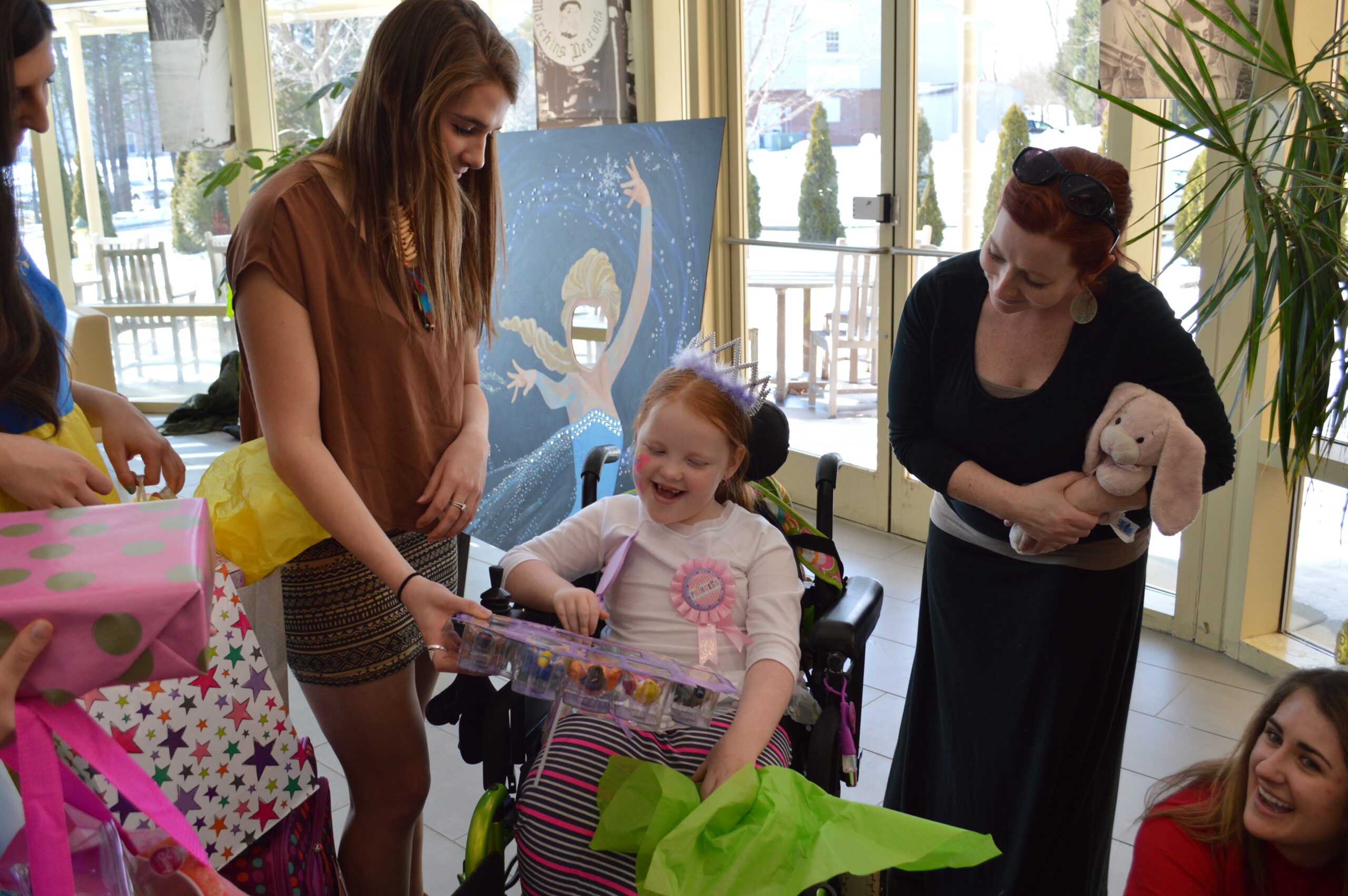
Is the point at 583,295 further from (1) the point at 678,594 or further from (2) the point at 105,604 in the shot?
(2) the point at 105,604

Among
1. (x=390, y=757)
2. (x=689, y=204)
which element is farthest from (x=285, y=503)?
(x=689, y=204)

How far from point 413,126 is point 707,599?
87 cm

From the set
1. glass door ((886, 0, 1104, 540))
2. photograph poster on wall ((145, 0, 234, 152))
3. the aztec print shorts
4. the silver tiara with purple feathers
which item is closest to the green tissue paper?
the aztec print shorts

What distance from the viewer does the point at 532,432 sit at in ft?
11.6

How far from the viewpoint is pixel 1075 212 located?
1.41 metres

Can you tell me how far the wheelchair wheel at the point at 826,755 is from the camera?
59.1 inches

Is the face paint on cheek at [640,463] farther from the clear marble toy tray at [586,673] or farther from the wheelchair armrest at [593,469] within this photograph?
the clear marble toy tray at [586,673]

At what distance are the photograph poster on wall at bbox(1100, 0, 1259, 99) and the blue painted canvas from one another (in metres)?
1.19

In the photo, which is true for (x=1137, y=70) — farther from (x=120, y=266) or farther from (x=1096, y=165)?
(x=120, y=266)

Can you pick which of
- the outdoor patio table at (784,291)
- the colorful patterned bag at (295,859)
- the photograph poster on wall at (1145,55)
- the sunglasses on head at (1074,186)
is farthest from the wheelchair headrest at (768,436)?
the outdoor patio table at (784,291)

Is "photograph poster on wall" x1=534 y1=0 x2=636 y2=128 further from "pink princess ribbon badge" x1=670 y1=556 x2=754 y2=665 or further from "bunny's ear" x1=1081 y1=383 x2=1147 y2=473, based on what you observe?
"bunny's ear" x1=1081 y1=383 x2=1147 y2=473

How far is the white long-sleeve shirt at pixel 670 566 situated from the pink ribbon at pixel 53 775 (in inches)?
38.9

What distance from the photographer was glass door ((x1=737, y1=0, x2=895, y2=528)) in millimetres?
4176

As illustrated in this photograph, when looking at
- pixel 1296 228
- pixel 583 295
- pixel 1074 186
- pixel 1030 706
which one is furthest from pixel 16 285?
pixel 583 295
